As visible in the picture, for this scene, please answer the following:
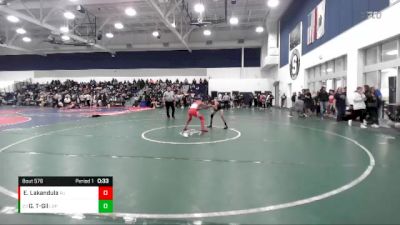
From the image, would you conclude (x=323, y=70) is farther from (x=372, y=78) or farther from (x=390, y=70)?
(x=390, y=70)

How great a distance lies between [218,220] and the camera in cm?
286

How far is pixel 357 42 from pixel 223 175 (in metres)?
10.7

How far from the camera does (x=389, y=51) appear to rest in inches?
428

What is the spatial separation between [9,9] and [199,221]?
839 inches

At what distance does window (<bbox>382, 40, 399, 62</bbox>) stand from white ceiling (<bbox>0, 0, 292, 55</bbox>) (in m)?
11.3

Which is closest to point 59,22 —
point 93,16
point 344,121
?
point 93,16

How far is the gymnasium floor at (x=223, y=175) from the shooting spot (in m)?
2.97

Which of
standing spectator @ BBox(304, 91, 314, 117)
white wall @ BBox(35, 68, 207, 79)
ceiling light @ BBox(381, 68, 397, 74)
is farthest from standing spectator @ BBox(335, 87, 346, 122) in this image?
white wall @ BBox(35, 68, 207, 79)

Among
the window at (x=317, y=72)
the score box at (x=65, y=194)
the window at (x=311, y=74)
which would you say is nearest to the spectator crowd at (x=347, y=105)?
the window at (x=317, y=72)

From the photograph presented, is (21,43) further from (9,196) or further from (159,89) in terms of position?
(9,196)

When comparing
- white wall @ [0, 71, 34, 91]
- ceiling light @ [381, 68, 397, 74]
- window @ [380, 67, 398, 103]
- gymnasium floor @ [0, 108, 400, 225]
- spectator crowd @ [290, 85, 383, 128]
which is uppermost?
white wall @ [0, 71, 34, 91]

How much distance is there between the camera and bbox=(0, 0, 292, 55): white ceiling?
20.3 meters

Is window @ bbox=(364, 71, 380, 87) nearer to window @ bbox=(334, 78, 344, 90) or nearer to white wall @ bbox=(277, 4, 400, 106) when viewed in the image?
white wall @ bbox=(277, 4, 400, 106)

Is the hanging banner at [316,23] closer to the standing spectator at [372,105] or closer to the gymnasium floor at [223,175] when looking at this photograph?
the standing spectator at [372,105]
